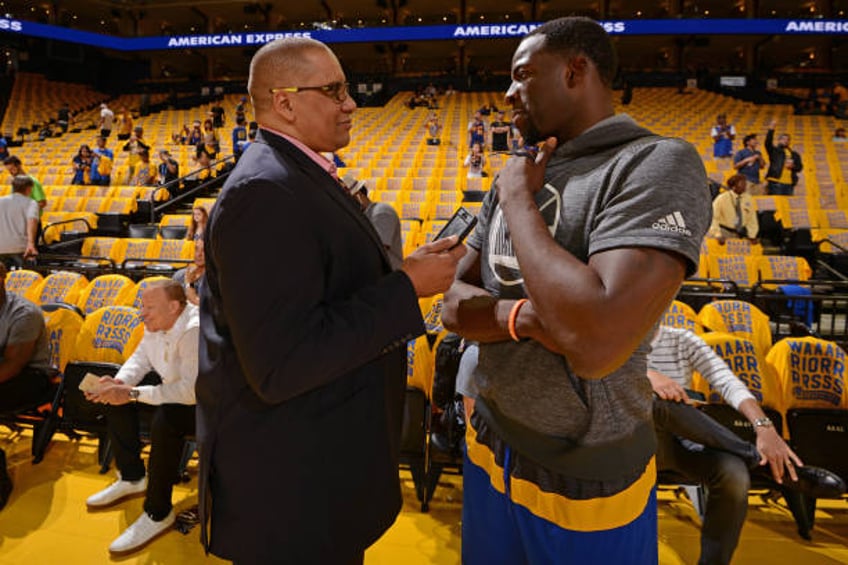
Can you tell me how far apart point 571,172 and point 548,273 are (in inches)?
10.4

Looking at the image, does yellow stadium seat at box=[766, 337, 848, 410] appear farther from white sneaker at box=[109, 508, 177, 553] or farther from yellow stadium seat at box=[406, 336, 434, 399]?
white sneaker at box=[109, 508, 177, 553]

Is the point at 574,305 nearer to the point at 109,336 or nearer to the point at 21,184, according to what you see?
the point at 109,336

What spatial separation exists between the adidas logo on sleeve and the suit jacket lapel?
2.03 feet

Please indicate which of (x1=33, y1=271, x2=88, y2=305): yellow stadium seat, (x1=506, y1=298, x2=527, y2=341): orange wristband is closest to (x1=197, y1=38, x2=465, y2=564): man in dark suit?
(x1=506, y1=298, x2=527, y2=341): orange wristband

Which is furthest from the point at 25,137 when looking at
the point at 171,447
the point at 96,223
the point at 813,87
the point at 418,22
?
the point at 813,87

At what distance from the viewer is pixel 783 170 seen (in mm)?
9055

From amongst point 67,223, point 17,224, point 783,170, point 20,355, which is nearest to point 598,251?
point 20,355

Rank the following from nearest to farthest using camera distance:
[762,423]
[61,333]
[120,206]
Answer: [762,423], [61,333], [120,206]

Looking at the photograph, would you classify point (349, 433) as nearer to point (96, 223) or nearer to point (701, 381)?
point (701, 381)

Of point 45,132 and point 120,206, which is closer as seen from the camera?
point 120,206

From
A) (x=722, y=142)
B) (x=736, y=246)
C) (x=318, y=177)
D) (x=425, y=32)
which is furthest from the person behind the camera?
(x=425, y=32)

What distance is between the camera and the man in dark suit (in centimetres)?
101

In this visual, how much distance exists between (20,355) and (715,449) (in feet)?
12.9

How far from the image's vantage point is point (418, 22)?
84.6 ft
